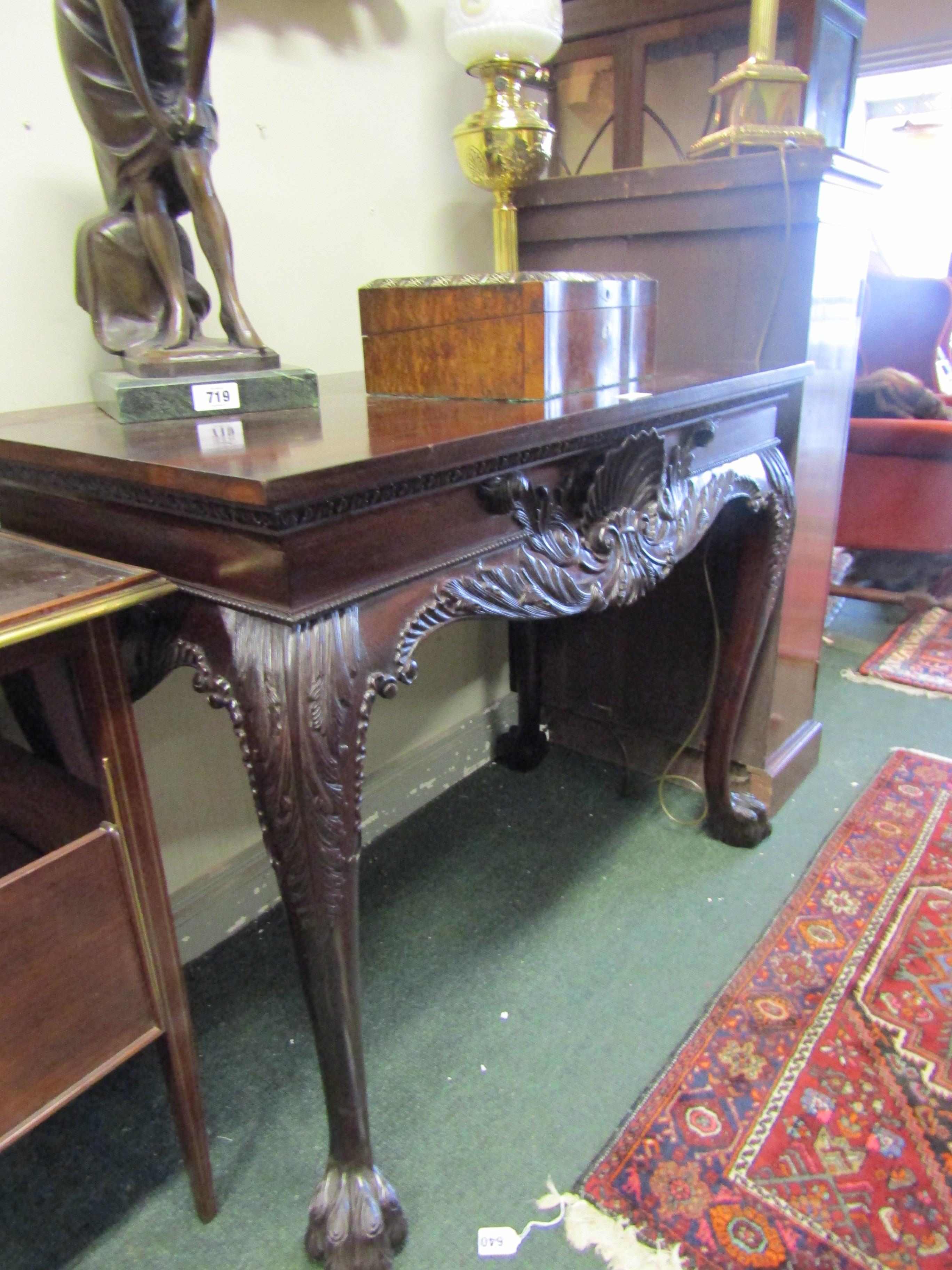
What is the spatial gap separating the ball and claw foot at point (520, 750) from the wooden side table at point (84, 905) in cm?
111

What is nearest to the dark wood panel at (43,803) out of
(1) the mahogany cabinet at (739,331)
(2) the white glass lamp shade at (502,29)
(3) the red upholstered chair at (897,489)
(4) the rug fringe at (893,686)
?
(1) the mahogany cabinet at (739,331)

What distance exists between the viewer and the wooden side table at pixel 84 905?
676 millimetres

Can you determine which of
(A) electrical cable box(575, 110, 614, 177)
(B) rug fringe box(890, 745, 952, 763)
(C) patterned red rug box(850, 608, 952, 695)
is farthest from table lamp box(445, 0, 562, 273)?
(C) patterned red rug box(850, 608, 952, 695)

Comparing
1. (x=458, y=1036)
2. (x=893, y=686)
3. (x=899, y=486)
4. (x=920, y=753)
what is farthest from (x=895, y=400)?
(x=458, y=1036)

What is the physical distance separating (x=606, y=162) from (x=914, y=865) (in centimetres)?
150

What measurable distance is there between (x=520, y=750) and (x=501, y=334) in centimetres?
111

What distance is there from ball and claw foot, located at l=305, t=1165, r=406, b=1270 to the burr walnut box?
86 cm

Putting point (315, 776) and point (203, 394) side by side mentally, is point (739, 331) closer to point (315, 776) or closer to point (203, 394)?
point (203, 394)

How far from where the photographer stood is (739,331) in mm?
1427

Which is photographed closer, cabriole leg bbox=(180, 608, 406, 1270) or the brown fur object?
cabriole leg bbox=(180, 608, 406, 1270)

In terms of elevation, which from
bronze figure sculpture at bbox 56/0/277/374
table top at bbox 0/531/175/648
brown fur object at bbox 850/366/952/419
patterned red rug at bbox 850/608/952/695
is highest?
bronze figure sculpture at bbox 56/0/277/374

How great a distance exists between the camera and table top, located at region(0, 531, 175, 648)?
2.03 ft

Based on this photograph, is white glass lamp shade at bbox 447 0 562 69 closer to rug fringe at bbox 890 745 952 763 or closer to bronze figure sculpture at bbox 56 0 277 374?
bronze figure sculpture at bbox 56 0 277 374

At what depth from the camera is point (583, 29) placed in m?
1.58
